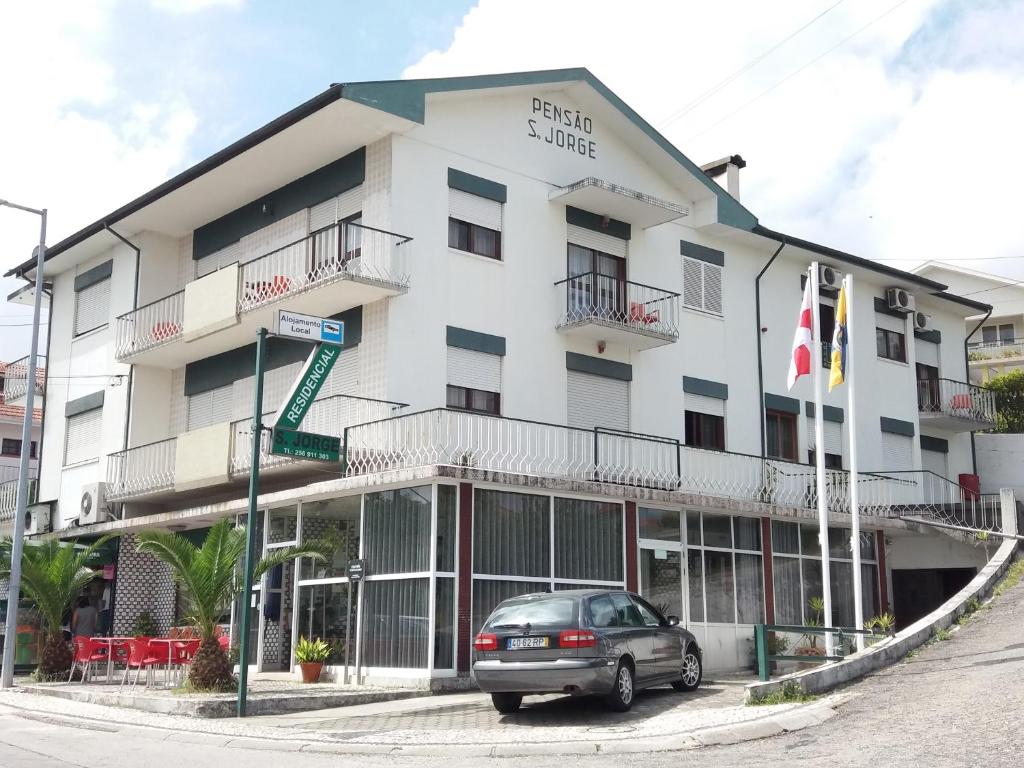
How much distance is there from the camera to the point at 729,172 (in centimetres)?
2742

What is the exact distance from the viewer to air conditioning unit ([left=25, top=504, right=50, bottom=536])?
26.8 meters

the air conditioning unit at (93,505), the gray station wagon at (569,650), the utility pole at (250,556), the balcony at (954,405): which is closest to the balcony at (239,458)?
the air conditioning unit at (93,505)

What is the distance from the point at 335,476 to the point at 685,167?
1079cm

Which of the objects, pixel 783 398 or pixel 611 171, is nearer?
pixel 611 171

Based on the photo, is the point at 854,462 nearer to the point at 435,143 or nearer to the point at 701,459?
the point at 701,459

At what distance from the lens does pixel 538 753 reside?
428 inches

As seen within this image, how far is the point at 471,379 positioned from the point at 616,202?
16.8 ft

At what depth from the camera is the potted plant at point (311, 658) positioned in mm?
17906

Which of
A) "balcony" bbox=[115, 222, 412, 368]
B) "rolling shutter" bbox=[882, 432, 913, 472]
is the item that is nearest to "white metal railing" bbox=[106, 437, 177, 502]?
"balcony" bbox=[115, 222, 412, 368]

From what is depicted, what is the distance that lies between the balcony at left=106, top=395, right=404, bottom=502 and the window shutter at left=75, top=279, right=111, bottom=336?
4194 mm

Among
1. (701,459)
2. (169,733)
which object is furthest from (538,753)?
(701,459)

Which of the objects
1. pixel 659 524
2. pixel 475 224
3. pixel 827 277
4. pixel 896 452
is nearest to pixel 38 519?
pixel 475 224

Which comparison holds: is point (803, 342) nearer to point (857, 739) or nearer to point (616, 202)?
point (616, 202)

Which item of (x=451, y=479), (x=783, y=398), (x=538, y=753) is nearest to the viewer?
(x=538, y=753)
